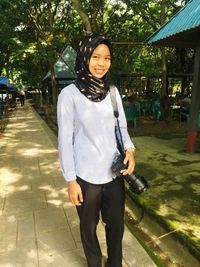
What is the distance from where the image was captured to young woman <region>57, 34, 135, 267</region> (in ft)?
7.58

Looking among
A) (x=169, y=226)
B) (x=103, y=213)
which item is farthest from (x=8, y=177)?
(x=103, y=213)

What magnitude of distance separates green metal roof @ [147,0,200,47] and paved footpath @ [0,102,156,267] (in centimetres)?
393

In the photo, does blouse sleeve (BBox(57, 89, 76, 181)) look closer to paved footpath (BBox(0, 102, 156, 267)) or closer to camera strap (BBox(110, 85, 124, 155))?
camera strap (BBox(110, 85, 124, 155))

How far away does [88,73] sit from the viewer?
2309 millimetres

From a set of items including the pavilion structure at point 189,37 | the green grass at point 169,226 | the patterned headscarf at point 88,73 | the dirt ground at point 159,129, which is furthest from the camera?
the dirt ground at point 159,129

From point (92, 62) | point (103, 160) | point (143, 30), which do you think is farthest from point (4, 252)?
point (143, 30)

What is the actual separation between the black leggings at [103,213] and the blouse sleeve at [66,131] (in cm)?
15

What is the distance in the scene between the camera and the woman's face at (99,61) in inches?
90.8

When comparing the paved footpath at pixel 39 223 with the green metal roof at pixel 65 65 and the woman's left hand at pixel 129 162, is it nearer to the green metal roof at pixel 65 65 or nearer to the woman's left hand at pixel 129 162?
the woman's left hand at pixel 129 162

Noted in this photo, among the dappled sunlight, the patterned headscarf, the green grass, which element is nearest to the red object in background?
the green grass

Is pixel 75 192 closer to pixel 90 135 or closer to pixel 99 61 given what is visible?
pixel 90 135

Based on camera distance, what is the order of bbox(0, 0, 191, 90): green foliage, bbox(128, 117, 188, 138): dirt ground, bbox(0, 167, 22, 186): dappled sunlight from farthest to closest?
1. bbox(0, 0, 191, 90): green foliage
2. bbox(128, 117, 188, 138): dirt ground
3. bbox(0, 167, 22, 186): dappled sunlight

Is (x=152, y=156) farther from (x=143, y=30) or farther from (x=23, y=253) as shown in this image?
(x=143, y=30)

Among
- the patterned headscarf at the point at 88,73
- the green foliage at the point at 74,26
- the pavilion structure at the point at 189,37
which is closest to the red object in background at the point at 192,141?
the pavilion structure at the point at 189,37
